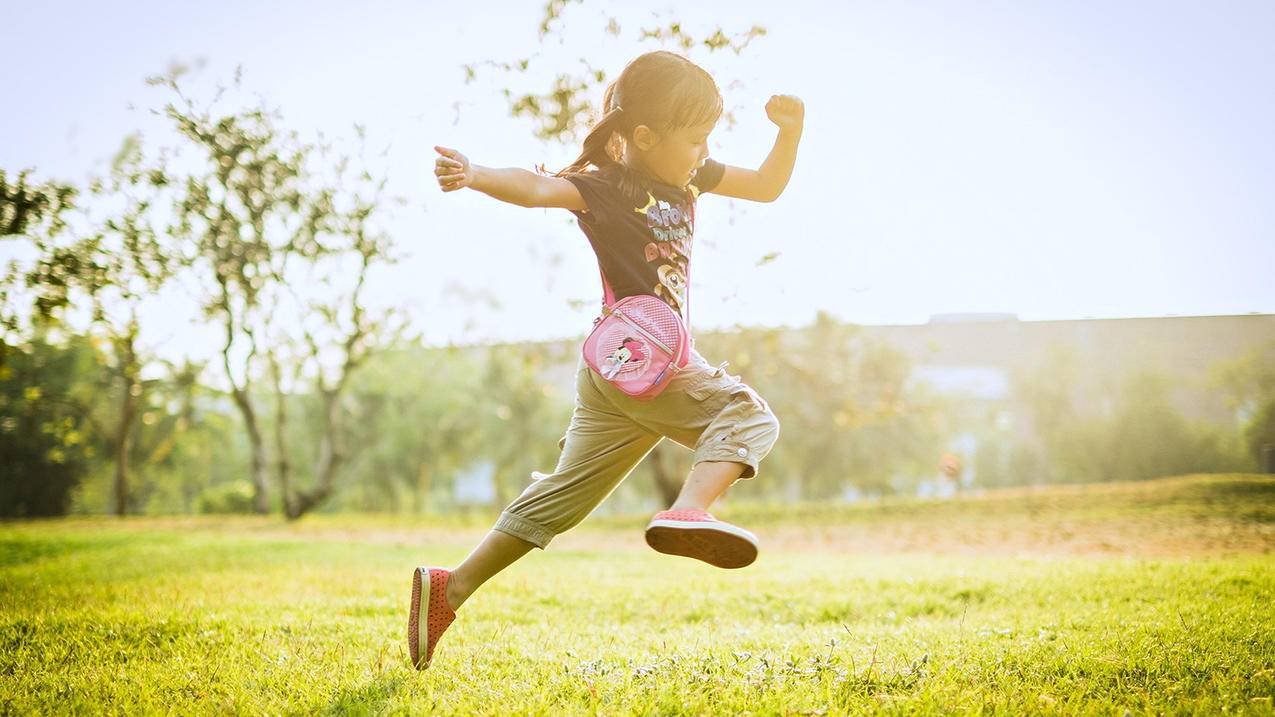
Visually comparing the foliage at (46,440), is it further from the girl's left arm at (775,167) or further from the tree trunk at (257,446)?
the girl's left arm at (775,167)

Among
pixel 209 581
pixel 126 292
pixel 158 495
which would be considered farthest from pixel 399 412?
pixel 209 581

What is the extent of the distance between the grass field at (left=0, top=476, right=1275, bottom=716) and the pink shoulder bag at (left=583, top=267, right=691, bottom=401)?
1.03 meters

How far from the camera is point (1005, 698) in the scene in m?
2.76

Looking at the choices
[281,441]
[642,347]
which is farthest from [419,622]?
[281,441]

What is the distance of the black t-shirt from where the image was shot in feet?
9.68

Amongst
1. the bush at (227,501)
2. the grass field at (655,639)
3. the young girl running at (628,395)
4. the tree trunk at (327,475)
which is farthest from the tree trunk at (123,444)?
the young girl running at (628,395)

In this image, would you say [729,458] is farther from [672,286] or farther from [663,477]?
[663,477]

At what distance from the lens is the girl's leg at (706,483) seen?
105 inches

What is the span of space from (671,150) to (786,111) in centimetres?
71

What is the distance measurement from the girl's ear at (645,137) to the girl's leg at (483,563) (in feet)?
4.94

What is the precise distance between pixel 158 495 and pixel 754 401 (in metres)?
41.0

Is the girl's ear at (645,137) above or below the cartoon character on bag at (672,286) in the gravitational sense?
above

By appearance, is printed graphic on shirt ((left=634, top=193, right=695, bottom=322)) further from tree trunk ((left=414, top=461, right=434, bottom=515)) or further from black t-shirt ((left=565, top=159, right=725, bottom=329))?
tree trunk ((left=414, top=461, right=434, bottom=515))

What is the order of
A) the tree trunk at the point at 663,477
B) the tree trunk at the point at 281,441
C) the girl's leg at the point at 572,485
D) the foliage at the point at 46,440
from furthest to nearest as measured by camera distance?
the foliage at the point at 46,440, the tree trunk at the point at 281,441, the tree trunk at the point at 663,477, the girl's leg at the point at 572,485
